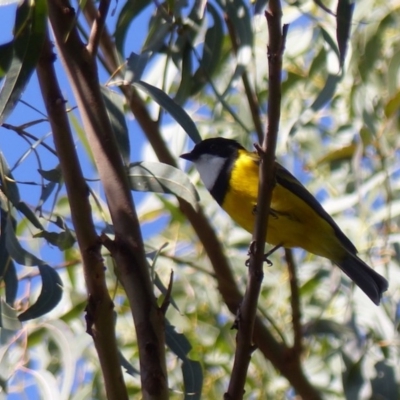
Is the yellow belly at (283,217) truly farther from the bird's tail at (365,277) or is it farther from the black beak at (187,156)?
A: the black beak at (187,156)

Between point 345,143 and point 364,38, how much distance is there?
682 millimetres

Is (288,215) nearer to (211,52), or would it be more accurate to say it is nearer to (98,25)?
(211,52)

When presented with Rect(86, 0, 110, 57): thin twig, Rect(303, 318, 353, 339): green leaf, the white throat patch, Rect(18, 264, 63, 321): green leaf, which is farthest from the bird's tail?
Rect(86, 0, 110, 57): thin twig

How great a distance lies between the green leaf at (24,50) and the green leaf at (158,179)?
383 mm

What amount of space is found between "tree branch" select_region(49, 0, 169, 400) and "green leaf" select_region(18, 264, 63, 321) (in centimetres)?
24

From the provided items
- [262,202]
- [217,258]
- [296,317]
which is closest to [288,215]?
[217,258]

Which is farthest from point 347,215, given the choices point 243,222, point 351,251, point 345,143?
point 243,222

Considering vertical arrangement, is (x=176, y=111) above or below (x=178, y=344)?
above

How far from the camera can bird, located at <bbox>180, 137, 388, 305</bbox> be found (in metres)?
2.48

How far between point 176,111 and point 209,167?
80 cm

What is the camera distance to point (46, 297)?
1.86 metres

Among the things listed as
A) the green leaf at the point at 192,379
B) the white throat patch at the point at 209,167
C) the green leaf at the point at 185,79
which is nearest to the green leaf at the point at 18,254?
the green leaf at the point at 192,379

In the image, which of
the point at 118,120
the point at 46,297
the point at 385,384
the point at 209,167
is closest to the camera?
the point at 46,297

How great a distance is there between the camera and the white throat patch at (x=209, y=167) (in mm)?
2623
